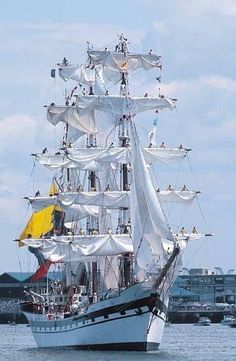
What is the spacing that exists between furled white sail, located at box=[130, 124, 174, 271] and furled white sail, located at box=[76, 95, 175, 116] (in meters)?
13.6

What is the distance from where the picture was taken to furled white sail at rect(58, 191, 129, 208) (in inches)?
4144

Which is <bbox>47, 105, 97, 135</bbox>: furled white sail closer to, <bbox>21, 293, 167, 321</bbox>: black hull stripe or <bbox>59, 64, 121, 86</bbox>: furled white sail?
<bbox>59, 64, 121, 86</bbox>: furled white sail

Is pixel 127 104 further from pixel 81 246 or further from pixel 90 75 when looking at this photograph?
pixel 90 75

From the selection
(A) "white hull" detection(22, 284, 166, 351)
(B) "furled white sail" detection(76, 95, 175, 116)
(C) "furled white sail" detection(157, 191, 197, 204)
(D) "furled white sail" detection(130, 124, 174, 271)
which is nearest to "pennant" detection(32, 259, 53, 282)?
(A) "white hull" detection(22, 284, 166, 351)

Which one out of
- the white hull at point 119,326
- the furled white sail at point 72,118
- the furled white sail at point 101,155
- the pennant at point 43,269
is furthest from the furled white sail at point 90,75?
the white hull at point 119,326

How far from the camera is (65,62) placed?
12281 centimetres

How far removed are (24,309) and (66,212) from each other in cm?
1264

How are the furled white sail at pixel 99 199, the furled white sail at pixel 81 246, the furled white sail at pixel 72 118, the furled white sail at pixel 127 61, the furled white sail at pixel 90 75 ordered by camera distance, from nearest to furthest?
1. the furled white sail at pixel 81 246
2. the furled white sail at pixel 99 199
3. the furled white sail at pixel 127 61
4. the furled white sail at pixel 90 75
5. the furled white sail at pixel 72 118

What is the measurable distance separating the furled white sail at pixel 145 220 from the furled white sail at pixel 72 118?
67.5ft

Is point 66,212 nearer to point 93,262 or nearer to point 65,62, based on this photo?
point 93,262

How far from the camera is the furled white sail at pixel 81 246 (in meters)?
102

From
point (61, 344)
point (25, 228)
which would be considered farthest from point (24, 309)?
point (61, 344)

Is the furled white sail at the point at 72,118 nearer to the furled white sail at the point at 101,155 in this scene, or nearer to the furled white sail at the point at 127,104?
the furled white sail at the point at 127,104

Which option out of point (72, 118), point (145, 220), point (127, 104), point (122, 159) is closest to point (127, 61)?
point (127, 104)
